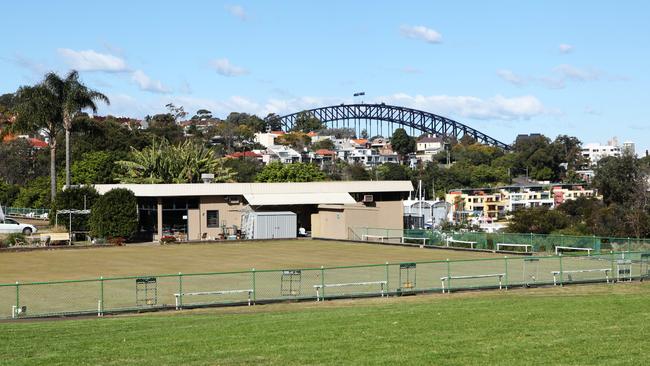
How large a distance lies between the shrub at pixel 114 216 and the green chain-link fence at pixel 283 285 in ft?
89.8

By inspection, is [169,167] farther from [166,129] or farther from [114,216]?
[166,129]

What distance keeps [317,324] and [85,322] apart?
278 inches

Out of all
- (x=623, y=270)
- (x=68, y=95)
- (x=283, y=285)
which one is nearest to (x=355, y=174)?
(x=68, y=95)

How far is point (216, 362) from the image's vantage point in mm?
14906

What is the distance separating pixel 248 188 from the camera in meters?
70.4

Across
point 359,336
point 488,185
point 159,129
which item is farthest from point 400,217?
point 488,185

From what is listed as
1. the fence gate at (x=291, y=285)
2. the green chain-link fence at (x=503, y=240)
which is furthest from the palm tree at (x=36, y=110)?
the fence gate at (x=291, y=285)

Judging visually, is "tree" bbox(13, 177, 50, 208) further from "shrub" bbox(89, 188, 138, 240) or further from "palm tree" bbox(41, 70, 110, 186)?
"shrub" bbox(89, 188, 138, 240)

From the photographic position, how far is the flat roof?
66562 millimetres

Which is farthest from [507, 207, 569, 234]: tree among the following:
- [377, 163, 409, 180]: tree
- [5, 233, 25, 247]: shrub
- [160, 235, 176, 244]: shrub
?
[377, 163, 409, 180]: tree

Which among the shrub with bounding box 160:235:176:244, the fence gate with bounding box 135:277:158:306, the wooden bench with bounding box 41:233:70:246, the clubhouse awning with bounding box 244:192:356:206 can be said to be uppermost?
the clubhouse awning with bounding box 244:192:356:206

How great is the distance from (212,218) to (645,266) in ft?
133

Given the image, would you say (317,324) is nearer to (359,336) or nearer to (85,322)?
(359,336)

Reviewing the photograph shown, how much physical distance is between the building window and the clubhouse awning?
2839 mm
